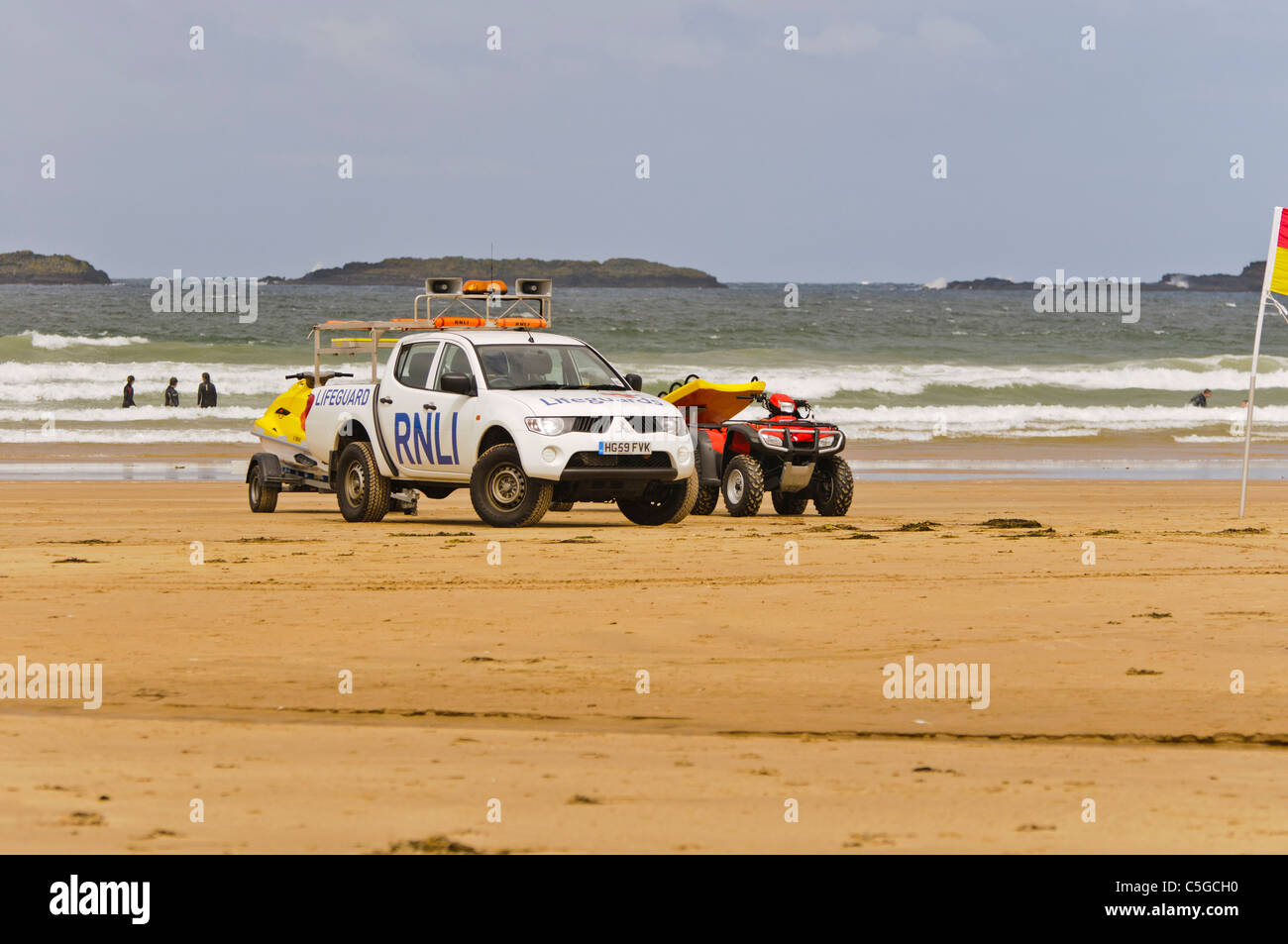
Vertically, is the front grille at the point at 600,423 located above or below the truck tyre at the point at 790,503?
above

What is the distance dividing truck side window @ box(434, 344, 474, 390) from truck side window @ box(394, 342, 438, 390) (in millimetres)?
116

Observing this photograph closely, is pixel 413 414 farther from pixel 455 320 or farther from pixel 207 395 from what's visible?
pixel 207 395

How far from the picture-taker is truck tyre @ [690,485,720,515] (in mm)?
16719

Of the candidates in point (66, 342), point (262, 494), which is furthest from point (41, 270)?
point (262, 494)

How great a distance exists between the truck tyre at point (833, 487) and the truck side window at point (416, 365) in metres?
4.02

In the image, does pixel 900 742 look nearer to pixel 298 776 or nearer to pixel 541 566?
pixel 298 776

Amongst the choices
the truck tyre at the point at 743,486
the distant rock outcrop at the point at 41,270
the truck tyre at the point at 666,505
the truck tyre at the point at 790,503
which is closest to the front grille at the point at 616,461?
the truck tyre at the point at 666,505

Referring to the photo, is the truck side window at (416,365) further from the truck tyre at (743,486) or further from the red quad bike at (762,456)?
the truck tyre at (743,486)

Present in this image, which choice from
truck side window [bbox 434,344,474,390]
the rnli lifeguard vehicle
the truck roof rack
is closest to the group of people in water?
the truck roof rack

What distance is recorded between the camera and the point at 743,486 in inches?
633

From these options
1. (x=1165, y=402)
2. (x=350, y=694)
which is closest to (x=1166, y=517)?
(x=350, y=694)

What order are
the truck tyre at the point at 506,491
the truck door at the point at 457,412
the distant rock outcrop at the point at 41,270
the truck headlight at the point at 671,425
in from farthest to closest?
the distant rock outcrop at the point at 41,270 < the truck door at the point at 457,412 < the truck headlight at the point at 671,425 < the truck tyre at the point at 506,491

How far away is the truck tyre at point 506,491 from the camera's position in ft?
47.0

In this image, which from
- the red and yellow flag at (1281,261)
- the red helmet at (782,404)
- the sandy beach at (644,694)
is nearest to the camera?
the sandy beach at (644,694)
